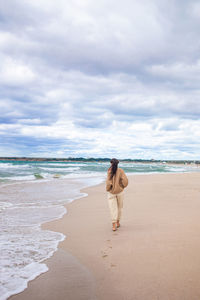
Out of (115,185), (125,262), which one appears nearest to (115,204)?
(115,185)

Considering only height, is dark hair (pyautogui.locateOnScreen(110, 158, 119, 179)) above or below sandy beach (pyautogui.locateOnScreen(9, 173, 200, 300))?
above

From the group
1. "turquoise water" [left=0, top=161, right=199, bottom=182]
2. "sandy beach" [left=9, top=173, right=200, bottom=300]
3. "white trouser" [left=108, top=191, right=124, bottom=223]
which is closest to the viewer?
"sandy beach" [left=9, top=173, right=200, bottom=300]

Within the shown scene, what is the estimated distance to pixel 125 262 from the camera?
168 inches

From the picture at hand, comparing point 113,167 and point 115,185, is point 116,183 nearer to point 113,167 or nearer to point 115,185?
point 115,185

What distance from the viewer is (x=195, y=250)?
15.3ft

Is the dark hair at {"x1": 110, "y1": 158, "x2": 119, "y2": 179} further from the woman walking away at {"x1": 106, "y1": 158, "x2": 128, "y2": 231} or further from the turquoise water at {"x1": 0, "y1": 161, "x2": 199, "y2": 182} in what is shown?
the turquoise water at {"x1": 0, "y1": 161, "x2": 199, "y2": 182}

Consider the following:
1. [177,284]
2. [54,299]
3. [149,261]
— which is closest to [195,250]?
[149,261]

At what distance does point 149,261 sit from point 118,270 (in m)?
0.60

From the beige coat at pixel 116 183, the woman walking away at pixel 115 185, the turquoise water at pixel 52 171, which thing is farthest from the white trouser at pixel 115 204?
the turquoise water at pixel 52 171

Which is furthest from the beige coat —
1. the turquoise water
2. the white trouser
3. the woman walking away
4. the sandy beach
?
the turquoise water

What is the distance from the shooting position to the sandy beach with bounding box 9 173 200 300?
10.8ft

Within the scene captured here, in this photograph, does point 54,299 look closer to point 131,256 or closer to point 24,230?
point 131,256

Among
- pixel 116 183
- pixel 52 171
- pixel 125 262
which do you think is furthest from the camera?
pixel 52 171

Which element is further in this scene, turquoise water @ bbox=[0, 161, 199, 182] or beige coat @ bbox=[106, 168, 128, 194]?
turquoise water @ bbox=[0, 161, 199, 182]
